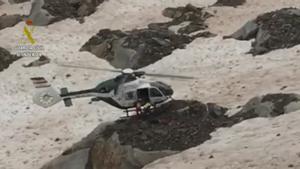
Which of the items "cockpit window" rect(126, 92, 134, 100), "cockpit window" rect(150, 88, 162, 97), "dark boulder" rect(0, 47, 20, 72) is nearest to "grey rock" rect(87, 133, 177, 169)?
"cockpit window" rect(126, 92, 134, 100)

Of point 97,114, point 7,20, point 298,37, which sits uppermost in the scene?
point 7,20

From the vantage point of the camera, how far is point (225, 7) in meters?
39.9

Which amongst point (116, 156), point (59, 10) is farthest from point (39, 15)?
point (116, 156)

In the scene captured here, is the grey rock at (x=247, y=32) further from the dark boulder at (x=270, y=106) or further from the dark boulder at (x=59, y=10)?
the dark boulder at (x=59, y=10)

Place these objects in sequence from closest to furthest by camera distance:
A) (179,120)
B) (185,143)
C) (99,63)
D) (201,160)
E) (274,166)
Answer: (274,166) < (201,160) < (185,143) < (179,120) < (99,63)

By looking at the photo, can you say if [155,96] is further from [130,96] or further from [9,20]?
[9,20]

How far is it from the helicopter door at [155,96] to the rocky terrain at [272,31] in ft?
33.6

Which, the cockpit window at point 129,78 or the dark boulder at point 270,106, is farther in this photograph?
the cockpit window at point 129,78

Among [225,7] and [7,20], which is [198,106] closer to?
[225,7]

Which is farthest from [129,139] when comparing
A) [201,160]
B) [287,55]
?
[287,55]

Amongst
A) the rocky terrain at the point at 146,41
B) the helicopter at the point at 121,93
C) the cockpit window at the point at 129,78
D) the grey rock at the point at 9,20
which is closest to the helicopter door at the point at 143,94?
the helicopter at the point at 121,93

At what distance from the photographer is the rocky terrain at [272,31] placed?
95.8 ft

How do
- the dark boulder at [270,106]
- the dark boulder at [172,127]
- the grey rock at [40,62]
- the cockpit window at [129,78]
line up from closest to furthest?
the dark boulder at [172,127] → the dark boulder at [270,106] → the cockpit window at [129,78] → the grey rock at [40,62]

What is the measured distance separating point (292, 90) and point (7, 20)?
27366 millimetres
